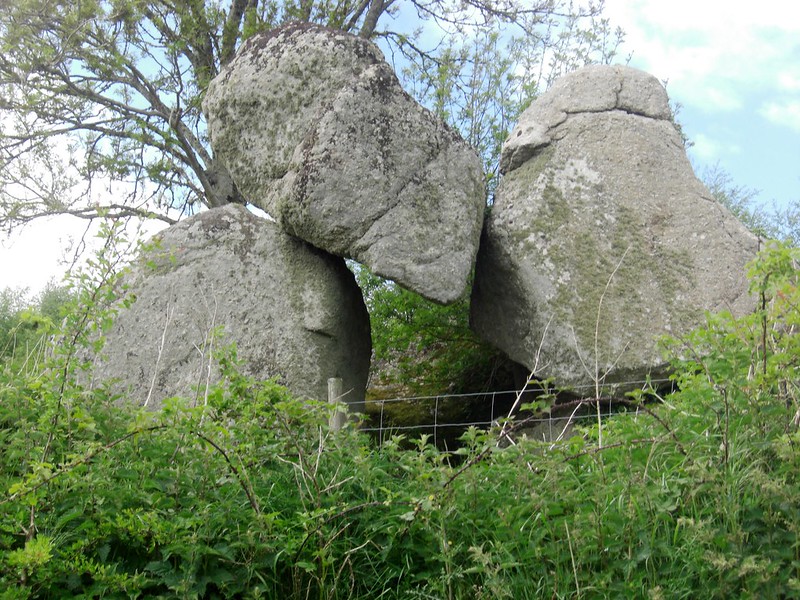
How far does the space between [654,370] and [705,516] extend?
3.41 metres

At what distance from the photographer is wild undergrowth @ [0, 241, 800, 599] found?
337cm

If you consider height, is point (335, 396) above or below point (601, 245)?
below

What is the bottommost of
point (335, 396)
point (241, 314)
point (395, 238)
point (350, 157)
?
point (335, 396)

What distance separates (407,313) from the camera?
30.8 ft

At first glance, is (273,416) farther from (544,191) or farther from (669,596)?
(544,191)

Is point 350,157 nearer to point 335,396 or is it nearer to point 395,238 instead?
point 395,238

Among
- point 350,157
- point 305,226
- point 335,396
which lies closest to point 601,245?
point 350,157

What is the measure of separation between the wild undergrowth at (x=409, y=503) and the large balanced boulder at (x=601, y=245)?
2.64 m

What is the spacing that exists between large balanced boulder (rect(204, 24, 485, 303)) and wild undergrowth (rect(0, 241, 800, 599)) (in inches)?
105

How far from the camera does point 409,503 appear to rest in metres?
3.73

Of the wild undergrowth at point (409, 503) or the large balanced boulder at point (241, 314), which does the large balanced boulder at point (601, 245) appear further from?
the wild undergrowth at point (409, 503)

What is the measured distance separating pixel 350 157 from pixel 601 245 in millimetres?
2147

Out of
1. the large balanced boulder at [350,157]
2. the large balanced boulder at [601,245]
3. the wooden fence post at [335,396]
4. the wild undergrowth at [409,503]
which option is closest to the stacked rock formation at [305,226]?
the large balanced boulder at [350,157]

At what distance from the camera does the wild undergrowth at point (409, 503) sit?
337 cm
